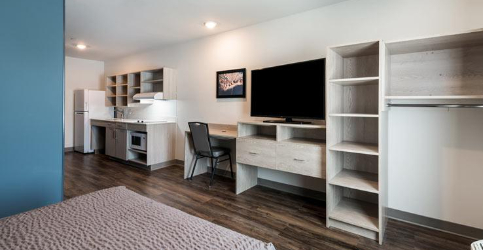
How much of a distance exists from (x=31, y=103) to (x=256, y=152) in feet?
7.46

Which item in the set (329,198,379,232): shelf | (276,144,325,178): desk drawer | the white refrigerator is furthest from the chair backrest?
the white refrigerator

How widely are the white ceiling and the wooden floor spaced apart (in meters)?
2.40

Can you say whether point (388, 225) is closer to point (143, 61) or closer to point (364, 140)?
point (364, 140)

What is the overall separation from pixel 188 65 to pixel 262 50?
1.66m

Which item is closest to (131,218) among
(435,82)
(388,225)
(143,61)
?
(388,225)

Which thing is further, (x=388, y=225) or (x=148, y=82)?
(x=148, y=82)

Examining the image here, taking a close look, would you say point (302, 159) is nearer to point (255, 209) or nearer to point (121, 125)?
point (255, 209)

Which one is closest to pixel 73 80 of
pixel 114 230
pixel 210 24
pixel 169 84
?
pixel 169 84

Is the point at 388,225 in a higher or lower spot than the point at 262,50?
lower

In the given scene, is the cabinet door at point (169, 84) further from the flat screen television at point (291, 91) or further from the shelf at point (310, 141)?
the shelf at point (310, 141)

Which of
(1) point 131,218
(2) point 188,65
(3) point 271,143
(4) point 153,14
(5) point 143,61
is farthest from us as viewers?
(5) point 143,61

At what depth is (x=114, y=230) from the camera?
3.62ft

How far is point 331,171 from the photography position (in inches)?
93.6

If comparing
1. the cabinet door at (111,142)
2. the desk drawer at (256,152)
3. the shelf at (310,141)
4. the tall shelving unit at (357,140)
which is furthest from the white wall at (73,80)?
the tall shelving unit at (357,140)
